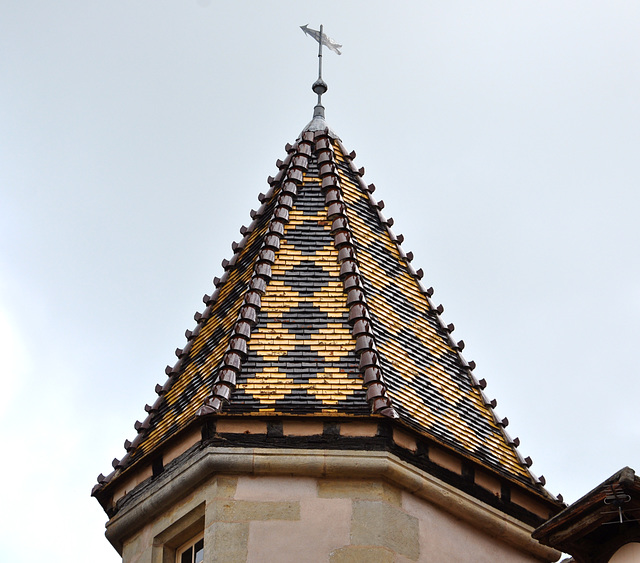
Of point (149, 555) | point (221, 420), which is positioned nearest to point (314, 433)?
point (221, 420)

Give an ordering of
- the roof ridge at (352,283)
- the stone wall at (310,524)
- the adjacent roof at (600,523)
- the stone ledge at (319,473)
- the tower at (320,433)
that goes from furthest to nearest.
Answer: the roof ridge at (352,283) → the stone ledge at (319,473) → the tower at (320,433) → the stone wall at (310,524) → the adjacent roof at (600,523)

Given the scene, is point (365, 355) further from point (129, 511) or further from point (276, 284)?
point (129, 511)

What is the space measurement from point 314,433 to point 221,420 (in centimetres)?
89

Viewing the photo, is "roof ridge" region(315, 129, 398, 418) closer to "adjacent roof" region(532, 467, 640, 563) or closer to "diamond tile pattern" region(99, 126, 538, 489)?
"diamond tile pattern" region(99, 126, 538, 489)

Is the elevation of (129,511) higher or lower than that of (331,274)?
lower

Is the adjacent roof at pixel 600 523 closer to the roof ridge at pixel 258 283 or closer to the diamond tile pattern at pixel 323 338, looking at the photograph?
the diamond tile pattern at pixel 323 338

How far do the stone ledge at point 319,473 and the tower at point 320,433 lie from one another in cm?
1

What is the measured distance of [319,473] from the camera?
1667 centimetres

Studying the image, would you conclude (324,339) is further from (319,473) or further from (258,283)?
(319,473)

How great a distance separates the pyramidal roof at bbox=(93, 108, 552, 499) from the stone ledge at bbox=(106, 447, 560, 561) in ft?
1.41

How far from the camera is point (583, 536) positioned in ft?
50.1

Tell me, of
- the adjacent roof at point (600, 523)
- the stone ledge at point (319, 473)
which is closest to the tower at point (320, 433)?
the stone ledge at point (319, 473)

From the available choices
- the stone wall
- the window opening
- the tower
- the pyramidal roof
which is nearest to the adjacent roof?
the stone wall

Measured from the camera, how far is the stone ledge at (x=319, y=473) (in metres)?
16.7
